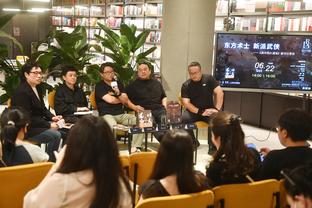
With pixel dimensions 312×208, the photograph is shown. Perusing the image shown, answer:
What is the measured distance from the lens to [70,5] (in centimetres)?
1344

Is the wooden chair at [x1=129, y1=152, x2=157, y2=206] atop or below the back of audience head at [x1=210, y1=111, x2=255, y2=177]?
below

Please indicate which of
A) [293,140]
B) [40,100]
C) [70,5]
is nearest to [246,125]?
[40,100]

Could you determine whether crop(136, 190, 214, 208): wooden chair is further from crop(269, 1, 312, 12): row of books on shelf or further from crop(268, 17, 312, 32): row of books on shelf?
crop(269, 1, 312, 12): row of books on shelf

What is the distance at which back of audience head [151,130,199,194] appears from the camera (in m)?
2.26

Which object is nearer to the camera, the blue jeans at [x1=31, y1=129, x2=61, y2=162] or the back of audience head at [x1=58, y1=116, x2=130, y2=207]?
the back of audience head at [x1=58, y1=116, x2=130, y2=207]

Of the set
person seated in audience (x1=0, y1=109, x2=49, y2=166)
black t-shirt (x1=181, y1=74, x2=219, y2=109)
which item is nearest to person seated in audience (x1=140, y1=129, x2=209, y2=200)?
person seated in audience (x1=0, y1=109, x2=49, y2=166)

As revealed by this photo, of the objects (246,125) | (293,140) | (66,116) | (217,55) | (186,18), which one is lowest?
(246,125)

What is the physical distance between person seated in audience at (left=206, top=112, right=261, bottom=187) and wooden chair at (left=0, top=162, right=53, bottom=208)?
1.09 meters

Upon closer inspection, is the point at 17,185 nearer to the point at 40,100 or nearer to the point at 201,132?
the point at 40,100

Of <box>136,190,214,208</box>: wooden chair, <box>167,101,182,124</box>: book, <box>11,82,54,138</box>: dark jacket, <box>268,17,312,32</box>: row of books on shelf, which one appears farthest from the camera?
<box>268,17,312,32</box>: row of books on shelf

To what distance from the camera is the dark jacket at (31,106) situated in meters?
4.71

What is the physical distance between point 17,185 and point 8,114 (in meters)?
0.84

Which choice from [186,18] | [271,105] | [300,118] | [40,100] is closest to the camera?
[300,118]

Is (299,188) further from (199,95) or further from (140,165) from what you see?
(199,95)
